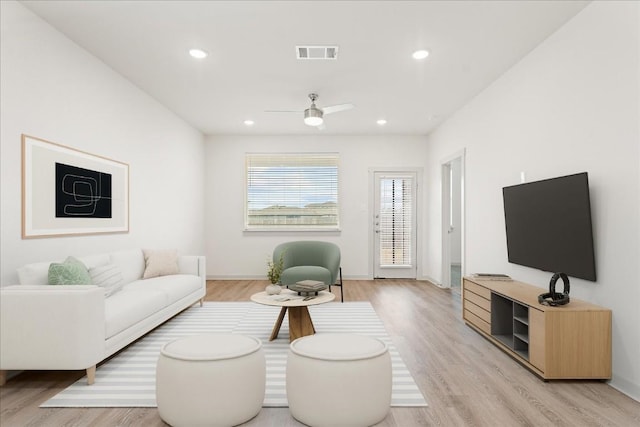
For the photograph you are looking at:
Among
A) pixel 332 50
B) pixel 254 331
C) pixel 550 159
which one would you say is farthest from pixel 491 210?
pixel 254 331

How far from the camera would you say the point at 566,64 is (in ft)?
10.7

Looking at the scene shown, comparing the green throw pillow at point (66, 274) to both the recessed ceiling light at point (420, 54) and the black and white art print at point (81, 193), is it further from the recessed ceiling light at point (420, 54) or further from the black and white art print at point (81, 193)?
the recessed ceiling light at point (420, 54)

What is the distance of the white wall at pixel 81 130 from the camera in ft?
9.88

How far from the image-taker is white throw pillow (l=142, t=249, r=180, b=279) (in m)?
4.66

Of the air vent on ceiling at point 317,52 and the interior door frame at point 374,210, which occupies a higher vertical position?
the air vent on ceiling at point 317,52

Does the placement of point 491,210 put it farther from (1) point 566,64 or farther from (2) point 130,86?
(2) point 130,86

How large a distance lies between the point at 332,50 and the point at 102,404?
343 centimetres

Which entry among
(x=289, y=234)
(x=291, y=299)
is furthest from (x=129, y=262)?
(x=289, y=234)

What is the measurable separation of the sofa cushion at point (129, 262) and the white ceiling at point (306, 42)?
6.69 ft

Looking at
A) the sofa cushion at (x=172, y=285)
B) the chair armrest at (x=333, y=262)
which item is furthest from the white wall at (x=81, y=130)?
the chair armrest at (x=333, y=262)

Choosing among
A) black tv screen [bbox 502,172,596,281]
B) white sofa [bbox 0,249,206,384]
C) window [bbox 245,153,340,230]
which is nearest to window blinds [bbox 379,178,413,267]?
window [bbox 245,153,340,230]

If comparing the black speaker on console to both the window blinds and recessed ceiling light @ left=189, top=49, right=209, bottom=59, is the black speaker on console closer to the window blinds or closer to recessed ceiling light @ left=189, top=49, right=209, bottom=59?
recessed ceiling light @ left=189, top=49, right=209, bottom=59

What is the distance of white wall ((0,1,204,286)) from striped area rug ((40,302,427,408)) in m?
1.07

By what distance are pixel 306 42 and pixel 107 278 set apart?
2.84 metres
